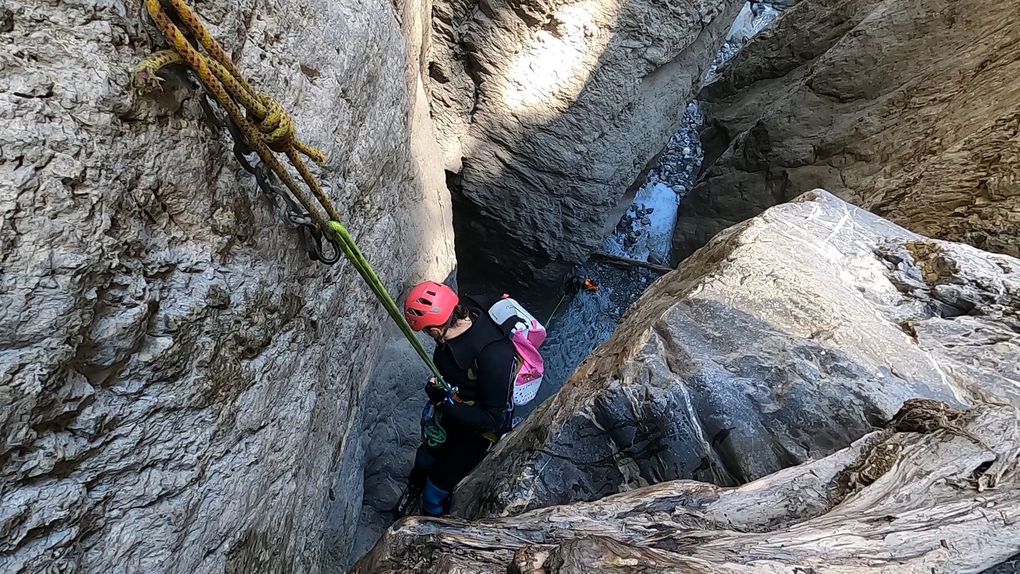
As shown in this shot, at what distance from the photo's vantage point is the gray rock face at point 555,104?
14.1 feet

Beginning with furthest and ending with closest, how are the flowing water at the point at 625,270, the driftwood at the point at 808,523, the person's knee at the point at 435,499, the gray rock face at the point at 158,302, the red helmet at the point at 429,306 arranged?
the flowing water at the point at 625,270, the person's knee at the point at 435,499, the red helmet at the point at 429,306, the driftwood at the point at 808,523, the gray rock face at the point at 158,302

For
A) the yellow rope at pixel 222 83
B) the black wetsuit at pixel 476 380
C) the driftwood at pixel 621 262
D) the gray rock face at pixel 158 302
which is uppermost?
the yellow rope at pixel 222 83

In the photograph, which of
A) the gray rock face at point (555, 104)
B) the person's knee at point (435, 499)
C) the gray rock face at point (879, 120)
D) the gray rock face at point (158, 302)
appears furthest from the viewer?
the gray rock face at point (555, 104)

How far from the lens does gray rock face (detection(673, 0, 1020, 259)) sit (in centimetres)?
326

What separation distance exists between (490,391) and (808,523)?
5.39ft

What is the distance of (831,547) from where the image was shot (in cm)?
135

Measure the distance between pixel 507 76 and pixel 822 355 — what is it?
11.2 feet

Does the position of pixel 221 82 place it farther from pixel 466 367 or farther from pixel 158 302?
pixel 466 367

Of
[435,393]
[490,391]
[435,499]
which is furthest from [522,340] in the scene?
[435,499]

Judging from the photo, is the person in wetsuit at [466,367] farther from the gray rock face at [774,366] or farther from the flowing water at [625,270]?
the flowing water at [625,270]

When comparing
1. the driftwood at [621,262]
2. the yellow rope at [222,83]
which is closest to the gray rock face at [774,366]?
the yellow rope at [222,83]

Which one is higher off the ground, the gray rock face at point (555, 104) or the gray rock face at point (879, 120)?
the gray rock face at point (879, 120)

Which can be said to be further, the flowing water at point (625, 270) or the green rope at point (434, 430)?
the flowing water at point (625, 270)

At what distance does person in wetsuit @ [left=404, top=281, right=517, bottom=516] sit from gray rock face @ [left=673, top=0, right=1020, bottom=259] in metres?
2.78
